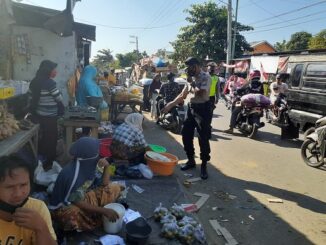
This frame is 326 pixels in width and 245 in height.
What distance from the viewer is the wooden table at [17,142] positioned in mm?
4074

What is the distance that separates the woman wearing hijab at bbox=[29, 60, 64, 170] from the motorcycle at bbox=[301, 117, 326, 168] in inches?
208

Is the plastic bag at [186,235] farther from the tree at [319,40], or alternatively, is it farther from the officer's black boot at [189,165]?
the tree at [319,40]

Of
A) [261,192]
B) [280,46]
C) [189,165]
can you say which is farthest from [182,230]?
[280,46]

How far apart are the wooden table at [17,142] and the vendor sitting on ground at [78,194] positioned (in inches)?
31.2

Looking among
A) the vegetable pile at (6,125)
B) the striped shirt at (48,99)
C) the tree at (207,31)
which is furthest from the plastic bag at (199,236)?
the tree at (207,31)

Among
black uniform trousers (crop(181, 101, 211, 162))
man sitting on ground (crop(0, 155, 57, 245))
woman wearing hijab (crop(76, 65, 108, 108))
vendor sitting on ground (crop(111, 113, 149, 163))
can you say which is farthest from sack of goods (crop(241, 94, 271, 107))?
man sitting on ground (crop(0, 155, 57, 245))

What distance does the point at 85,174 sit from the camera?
151 inches

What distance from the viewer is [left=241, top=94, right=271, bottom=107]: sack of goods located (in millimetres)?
10273

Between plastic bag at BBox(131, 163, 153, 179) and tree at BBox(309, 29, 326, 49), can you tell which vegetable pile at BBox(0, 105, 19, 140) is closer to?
plastic bag at BBox(131, 163, 153, 179)

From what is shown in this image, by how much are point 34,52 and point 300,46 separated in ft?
116

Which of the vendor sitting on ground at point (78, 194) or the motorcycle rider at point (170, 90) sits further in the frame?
the motorcycle rider at point (170, 90)

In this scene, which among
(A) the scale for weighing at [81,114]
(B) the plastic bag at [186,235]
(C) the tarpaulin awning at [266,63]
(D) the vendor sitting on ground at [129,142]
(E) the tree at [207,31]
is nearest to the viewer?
(B) the plastic bag at [186,235]

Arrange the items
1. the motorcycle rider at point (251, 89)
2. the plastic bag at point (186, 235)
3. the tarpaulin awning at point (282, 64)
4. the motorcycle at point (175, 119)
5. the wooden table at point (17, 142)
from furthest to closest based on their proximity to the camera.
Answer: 1. the tarpaulin awning at point (282, 64)
2. the motorcycle rider at point (251, 89)
3. the motorcycle at point (175, 119)
4. the wooden table at point (17, 142)
5. the plastic bag at point (186, 235)

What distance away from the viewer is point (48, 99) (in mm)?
6176
